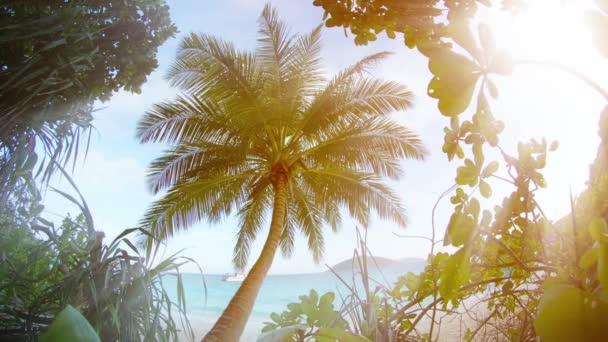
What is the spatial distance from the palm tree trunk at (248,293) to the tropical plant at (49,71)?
2.84m

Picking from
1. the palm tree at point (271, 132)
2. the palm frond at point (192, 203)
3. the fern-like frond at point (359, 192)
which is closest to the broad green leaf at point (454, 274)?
A: the palm tree at point (271, 132)

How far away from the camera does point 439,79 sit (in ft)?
1.00

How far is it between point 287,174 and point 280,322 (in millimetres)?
5794

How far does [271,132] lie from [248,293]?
2987 millimetres

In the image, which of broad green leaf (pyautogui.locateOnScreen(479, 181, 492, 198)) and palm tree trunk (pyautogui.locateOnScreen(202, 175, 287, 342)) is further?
palm tree trunk (pyautogui.locateOnScreen(202, 175, 287, 342))

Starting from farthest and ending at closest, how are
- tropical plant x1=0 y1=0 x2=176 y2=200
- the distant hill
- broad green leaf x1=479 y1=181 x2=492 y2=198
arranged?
tropical plant x1=0 y1=0 x2=176 y2=200 → the distant hill → broad green leaf x1=479 y1=181 x2=492 y2=198

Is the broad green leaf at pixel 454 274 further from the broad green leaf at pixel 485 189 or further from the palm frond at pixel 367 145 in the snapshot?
the palm frond at pixel 367 145

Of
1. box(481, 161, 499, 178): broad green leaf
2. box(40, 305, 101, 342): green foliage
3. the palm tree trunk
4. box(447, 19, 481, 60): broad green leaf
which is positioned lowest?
the palm tree trunk

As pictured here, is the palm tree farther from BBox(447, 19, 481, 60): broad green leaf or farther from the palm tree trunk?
BBox(447, 19, 481, 60): broad green leaf

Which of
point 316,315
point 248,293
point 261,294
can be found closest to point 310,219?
point 248,293

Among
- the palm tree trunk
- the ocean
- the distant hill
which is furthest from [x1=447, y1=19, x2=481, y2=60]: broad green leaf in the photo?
the ocean

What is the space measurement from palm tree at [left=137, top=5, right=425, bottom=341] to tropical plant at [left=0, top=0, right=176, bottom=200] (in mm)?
3239

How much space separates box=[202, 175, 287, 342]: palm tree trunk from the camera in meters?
4.26

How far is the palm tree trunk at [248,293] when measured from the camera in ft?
14.0
